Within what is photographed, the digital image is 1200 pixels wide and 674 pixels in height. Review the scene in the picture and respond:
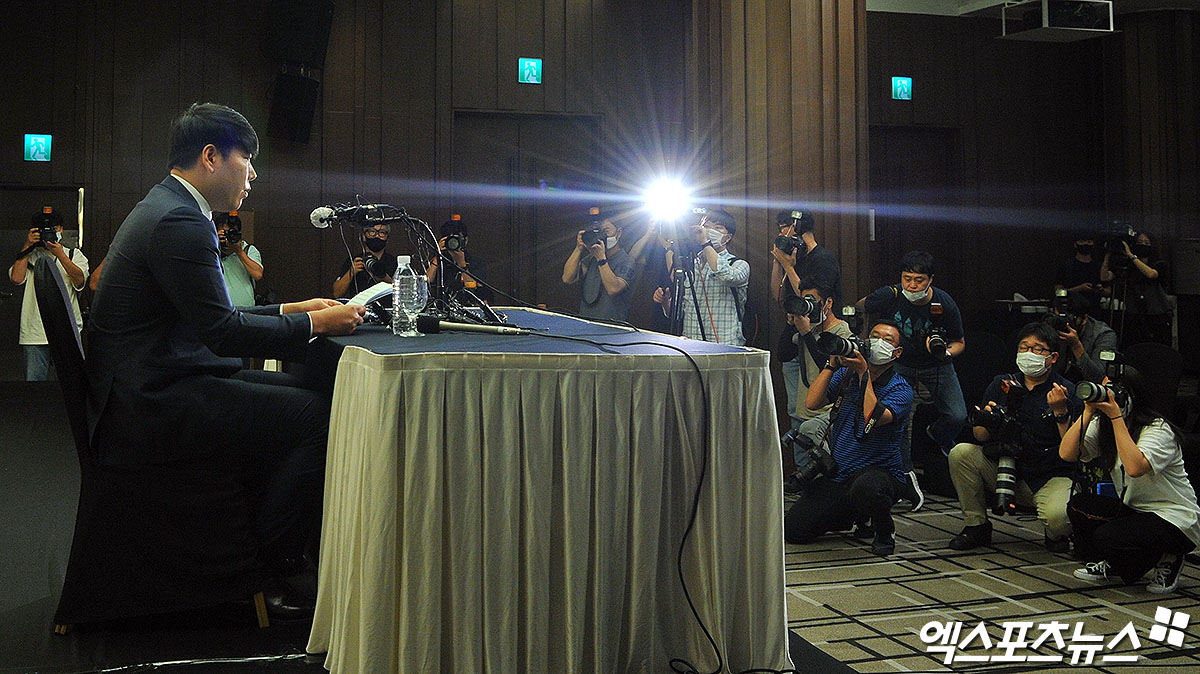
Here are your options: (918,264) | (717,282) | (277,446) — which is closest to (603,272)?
(717,282)

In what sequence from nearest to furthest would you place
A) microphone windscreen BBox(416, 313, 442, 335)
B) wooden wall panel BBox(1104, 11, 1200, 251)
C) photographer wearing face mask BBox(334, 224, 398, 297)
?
1. microphone windscreen BBox(416, 313, 442, 335)
2. photographer wearing face mask BBox(334, 224, 398, 297)
3. wooden wall panel BBox(1104, 11, 1200, 251)

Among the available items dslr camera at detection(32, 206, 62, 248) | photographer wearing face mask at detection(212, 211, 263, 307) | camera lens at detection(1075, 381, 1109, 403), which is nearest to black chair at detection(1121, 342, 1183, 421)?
camera lens at detection(1075, 381, 1109, 403)

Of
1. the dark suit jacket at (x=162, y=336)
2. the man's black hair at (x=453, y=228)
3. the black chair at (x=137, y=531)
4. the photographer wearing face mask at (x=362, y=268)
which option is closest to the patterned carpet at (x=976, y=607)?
the black chair at (x=137, y=531)

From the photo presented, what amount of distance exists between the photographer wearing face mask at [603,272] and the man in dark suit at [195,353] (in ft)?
10.9

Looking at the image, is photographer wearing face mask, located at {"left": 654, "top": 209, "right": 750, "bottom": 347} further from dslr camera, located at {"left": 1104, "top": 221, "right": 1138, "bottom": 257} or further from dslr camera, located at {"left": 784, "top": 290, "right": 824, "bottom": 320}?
dslr camera, located at {"left": 1104, "top": 221, "right": 1138, "bottom": 257}

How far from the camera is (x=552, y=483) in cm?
198

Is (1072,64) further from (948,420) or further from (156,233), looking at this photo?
(156,233)

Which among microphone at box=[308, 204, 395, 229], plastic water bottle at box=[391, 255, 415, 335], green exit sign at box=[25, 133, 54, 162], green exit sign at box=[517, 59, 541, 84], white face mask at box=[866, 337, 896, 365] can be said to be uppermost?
green exit sign at box=[517, 59, 541, 84]

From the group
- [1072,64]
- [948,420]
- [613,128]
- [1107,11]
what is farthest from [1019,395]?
[1072,64]

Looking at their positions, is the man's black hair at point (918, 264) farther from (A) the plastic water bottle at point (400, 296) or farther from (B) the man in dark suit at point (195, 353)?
(B) the man in dark suit at point (195, 353)

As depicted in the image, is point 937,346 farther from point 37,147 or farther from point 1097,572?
point 37,147

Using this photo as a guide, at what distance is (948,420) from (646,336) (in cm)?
268

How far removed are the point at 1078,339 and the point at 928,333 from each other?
2.06 ft

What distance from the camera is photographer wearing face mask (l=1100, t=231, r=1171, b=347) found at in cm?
675
